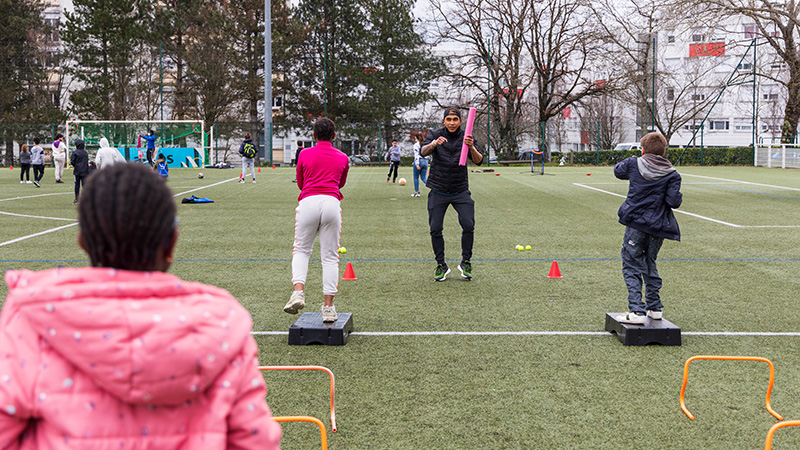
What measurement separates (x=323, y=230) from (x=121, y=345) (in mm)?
4694

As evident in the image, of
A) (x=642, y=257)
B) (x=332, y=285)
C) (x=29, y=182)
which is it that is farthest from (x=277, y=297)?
(x=29, y=182)

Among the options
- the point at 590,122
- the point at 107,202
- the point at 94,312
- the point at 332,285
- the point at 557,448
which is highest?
the point at 590,122

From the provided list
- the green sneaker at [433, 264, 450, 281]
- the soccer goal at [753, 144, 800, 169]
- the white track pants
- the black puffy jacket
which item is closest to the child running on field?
the white track pants

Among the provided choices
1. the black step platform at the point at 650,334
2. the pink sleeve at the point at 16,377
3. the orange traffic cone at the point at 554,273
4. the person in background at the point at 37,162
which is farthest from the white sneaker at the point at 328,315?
the person in background at the point at 37,162

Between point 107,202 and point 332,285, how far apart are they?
15.0 ft

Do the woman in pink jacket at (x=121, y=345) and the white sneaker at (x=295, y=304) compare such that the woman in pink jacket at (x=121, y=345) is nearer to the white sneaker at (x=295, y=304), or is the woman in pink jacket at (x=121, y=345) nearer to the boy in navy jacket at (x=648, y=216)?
the white sneaker at (x=295, y=304)

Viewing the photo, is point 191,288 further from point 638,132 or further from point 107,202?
point 638,132

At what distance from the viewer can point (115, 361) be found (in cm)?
152

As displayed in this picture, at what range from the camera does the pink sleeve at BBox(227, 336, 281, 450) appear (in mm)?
1731

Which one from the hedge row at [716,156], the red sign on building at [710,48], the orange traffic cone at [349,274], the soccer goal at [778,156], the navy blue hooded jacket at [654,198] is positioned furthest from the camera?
the hedge row at [716,156]

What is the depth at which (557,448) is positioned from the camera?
3939 millimetres

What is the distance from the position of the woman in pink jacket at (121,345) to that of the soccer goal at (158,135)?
4107 cm

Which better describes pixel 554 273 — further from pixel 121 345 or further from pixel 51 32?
pixel 51 32

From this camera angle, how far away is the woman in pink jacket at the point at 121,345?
1517 millimetres
